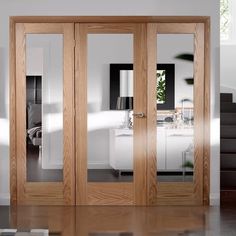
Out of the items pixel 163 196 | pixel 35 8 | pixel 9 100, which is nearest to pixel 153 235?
pixel 163 196

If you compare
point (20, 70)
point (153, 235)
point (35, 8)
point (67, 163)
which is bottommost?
point (153, 235)

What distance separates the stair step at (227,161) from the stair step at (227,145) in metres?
0.16

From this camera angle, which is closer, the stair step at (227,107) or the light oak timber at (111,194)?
the light oak timber at (111,194)

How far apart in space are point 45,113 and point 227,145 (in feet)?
8.35

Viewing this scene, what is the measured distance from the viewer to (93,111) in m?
6.66

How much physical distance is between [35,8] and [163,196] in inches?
103

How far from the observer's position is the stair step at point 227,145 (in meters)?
7.66

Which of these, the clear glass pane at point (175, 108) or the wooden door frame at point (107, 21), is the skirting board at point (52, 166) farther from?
the clear glass pane at point (175, 108)

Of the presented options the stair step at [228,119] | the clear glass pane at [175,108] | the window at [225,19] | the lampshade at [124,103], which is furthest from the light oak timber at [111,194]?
the window at [225,19]

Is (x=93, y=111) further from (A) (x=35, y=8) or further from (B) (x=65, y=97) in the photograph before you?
(A) (x=35, y=8)

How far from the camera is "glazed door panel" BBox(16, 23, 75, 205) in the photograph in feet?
21.7

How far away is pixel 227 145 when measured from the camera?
302 inches

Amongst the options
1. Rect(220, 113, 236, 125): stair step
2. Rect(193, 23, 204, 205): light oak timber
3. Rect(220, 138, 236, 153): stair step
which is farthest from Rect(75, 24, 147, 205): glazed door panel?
Rect(220, 113, 236, 125): stair step

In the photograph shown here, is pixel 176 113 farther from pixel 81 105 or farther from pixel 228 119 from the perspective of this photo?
pixel 228 119
